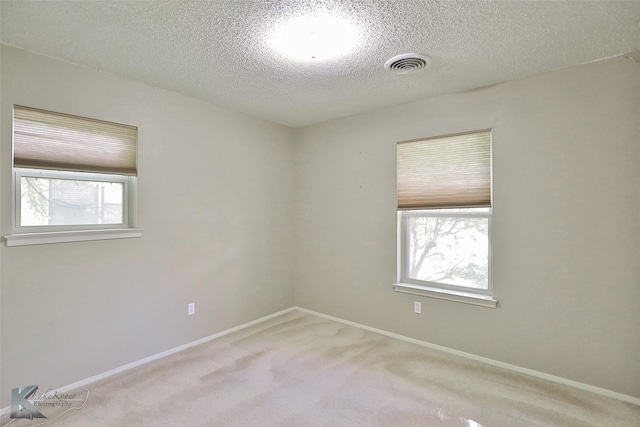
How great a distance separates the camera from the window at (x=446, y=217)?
2861 mm

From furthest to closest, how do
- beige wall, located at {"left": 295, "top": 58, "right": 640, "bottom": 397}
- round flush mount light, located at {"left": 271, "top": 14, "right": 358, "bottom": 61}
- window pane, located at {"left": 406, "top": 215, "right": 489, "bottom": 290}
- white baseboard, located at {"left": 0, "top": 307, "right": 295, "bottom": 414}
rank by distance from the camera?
window pane, located at {"left": 406, "top": 215, "right": 489, "bottom": 290}, white baseboard, located at {"left": 0, "top": 307, "right": 295, "bottom": 414}, beige wall, located at {"left": 295, "top": 58, "right": 640, "bottom": 397}, round flush mount light, located at {"left": 271, "top": 14, "right": 358, "bottom": 61}

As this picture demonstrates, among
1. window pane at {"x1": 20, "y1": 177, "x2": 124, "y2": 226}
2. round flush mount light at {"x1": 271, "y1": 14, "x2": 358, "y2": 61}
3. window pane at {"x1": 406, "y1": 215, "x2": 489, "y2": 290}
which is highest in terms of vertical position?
round flush mount light at {"x1": 271, "y1": 14, "x2": 358, "y2": 61}

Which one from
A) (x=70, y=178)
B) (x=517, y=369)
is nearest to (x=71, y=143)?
(x=70, y=178)

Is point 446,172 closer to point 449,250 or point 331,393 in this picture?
point 449,250

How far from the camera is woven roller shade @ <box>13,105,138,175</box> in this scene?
7.15ft

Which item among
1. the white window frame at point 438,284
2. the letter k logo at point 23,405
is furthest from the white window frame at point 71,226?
the white window frame at point 438,284

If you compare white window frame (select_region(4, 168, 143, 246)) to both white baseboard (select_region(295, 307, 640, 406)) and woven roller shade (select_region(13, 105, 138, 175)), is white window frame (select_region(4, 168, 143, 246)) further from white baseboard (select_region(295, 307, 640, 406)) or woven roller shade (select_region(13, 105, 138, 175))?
white baseboard (select_region(295, 307, 640, 406))

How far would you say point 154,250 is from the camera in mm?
2867

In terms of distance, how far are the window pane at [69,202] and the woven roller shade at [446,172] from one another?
265 cm

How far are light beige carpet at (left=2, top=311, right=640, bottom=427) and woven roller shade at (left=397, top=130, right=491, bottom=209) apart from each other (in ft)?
4.72

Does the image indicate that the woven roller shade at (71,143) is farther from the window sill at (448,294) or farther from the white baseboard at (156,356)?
the window sill at (448,294)

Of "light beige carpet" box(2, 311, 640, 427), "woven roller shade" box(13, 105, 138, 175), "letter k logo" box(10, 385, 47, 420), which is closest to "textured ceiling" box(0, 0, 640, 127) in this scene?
"woven roller shade" box(13, 105, 138, 175)

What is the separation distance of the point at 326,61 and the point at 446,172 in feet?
4.94

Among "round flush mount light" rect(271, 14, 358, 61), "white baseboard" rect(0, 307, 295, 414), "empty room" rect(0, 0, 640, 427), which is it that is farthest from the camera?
→ "white baseboard" rect(0, 307, 295, 414)
